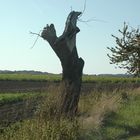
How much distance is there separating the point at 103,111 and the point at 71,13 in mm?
3805

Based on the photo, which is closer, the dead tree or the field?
the field

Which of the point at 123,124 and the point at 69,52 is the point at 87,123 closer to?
the point at 123,124

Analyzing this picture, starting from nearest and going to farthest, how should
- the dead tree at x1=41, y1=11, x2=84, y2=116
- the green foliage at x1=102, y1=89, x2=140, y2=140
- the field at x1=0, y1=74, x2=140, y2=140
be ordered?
the field at x1=0, y1=74, x2=140, y2=140 → the green foliage at x1=102, y1=89, x2=140, y2=140 → the dead tree at x1=41, y1=11, x2=84, y2=116

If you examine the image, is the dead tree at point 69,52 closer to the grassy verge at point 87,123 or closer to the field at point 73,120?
the field at point 73,120

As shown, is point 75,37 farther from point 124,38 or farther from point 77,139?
point 124,38

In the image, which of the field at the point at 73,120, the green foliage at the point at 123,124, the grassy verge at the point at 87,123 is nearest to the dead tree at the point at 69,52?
the field at the point at 73,120

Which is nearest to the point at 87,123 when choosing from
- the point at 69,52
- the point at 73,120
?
the point at 73,120

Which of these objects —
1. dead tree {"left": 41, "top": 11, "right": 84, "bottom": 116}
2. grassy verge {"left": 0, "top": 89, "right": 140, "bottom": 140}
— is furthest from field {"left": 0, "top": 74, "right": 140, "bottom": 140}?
dead tree {"left": 41, "top": 11, "right": 84, "bottom": 116}

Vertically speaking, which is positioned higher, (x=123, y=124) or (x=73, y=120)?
(x=73, y=120)

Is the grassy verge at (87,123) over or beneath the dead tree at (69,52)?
beneath

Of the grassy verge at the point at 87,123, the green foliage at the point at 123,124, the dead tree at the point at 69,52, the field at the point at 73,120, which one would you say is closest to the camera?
the grassy verge at the point at 87,123

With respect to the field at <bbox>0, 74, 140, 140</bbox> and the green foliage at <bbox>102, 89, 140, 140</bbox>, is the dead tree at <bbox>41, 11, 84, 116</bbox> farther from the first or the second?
the green foliage at <bbox>102, 89, 140, 140</bbox>

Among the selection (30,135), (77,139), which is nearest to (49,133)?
(30,135)

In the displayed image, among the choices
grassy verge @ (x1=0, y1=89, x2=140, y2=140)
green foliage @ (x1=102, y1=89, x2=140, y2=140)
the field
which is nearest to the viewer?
grassy verge @ (x1=0, y1=89, x2=140, y2=140)
